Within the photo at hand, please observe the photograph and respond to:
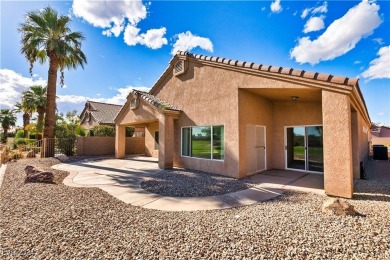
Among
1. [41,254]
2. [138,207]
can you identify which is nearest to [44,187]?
[138,207]

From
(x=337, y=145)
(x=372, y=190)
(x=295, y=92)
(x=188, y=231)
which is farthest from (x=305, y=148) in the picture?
(x=188, y=231)

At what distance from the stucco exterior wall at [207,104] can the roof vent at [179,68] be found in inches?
13.0

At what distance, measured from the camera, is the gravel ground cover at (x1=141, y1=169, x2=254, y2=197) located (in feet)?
23.6

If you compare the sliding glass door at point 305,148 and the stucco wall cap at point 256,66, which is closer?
the stucco wall cap at point 256,66

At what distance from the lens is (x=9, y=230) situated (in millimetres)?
4215

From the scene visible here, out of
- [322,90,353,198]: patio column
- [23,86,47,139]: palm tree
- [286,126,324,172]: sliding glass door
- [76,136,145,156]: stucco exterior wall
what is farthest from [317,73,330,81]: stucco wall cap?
[23,86,47,139]: palm tree

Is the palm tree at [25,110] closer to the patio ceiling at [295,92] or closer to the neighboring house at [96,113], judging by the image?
the neighboring house at [96,113]

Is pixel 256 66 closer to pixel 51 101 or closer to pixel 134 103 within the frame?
pixel 134 103

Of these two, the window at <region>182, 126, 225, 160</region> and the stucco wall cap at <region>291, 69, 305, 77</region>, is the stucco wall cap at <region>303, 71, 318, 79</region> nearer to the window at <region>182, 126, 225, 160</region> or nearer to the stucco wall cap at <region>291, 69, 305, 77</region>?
the stucco wall cap at <region>291, 69, 305, 77</region>

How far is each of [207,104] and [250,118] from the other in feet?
8.33

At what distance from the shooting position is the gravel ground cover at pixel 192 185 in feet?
23.6

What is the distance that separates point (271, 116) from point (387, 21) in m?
7.64

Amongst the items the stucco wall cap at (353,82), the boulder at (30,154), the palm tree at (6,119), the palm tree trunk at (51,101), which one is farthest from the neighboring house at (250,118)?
the palm tree at (6,119)

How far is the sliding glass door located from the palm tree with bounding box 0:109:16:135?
199 ft
